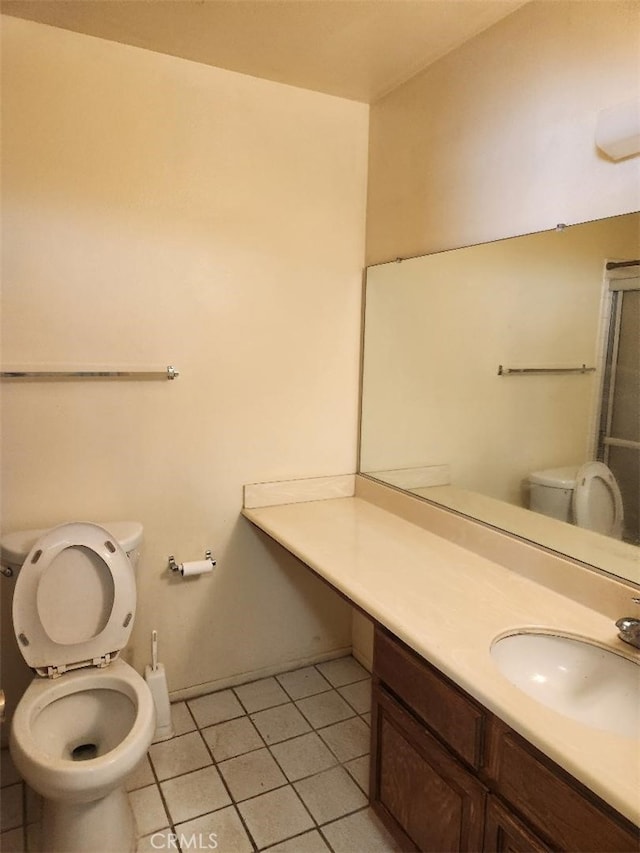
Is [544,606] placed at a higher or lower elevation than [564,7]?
lower

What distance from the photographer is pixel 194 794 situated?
70.8 inches

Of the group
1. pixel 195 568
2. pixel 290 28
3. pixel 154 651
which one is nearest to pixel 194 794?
pixel 154 651

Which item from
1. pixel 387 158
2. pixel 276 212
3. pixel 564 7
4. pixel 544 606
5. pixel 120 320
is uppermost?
pixel 564 7

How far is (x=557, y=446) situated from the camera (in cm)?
178

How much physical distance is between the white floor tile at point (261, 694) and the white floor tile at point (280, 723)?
0.11ft

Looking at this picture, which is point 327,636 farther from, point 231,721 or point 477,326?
point 477,326

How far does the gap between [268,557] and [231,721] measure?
641 millimetres

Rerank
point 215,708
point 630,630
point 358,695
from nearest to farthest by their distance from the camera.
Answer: point 630,630 < point 215,708 < point 358,695

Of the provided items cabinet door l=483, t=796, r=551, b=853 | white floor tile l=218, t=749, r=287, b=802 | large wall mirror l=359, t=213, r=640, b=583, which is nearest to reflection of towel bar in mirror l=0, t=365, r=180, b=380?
large wall mirror l=359, t=213, r=640, b=583

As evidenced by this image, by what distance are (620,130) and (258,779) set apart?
2197 millimetres

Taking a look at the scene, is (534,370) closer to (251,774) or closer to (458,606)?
(458,606)

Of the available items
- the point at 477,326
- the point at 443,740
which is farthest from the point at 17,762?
the point at 477,326

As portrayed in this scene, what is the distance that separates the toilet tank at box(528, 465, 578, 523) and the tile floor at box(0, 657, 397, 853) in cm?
110

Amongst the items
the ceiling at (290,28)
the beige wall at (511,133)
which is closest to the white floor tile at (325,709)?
the beige wall at (511,133)
